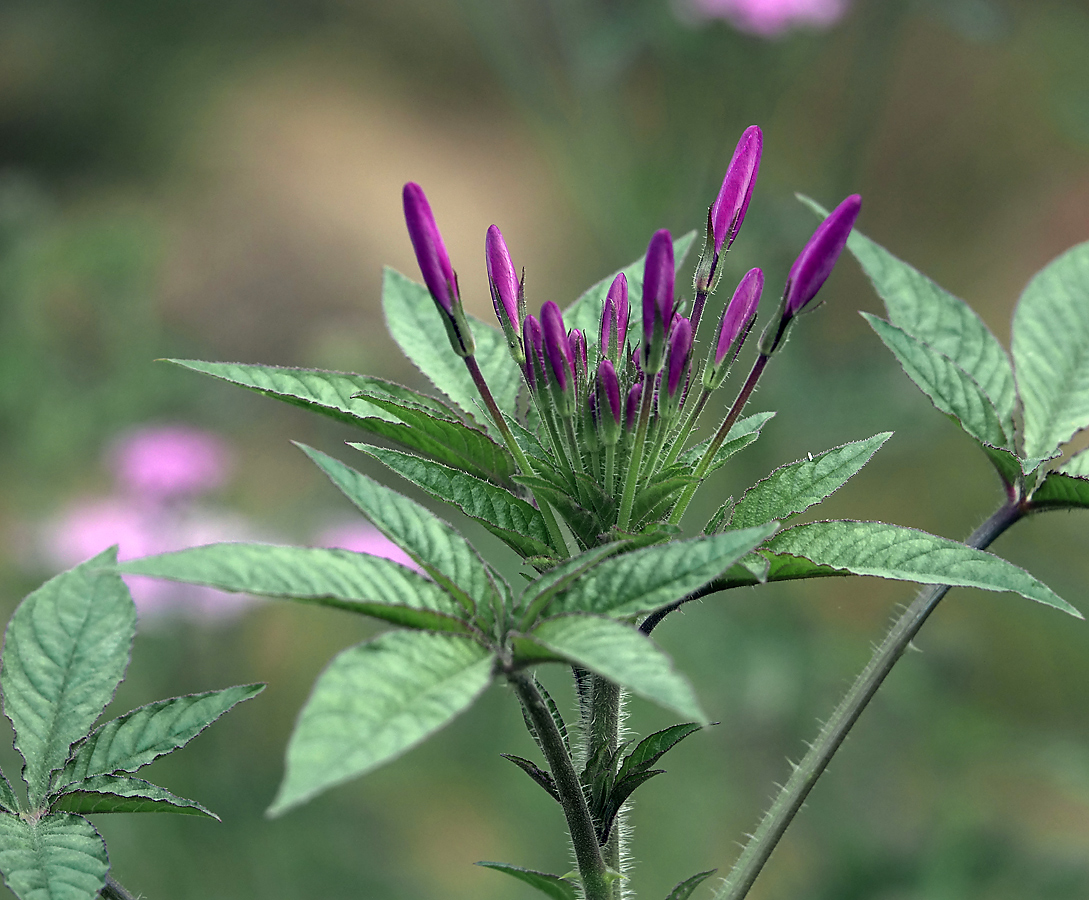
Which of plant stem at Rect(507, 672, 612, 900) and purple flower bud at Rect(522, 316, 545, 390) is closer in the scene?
plant stem at Rect(507, 672, 612, 900)

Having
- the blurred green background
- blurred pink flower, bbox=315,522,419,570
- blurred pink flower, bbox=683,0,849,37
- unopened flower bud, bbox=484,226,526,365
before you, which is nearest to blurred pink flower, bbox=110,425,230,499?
the blurred green background

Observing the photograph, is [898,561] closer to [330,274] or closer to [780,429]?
[780,429]

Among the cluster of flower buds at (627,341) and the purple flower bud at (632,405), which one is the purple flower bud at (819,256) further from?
the purple flower bud at (632,405)

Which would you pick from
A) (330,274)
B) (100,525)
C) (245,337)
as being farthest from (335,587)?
(330,274)

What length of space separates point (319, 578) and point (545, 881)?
38cm

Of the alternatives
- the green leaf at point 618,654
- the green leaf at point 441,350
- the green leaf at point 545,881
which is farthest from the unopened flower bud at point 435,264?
the green leaf at point 545,881

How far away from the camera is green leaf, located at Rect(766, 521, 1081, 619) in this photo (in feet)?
2.55

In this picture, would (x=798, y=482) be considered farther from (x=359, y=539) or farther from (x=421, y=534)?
(x=359, y=539)

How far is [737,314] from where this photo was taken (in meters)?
0.98

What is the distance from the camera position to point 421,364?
112 cm

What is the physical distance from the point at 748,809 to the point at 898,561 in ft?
9.39

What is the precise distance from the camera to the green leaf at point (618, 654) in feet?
2.01

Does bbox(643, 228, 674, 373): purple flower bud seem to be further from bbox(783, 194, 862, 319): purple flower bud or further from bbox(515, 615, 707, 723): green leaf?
bbox(515, 615, 707, 723): green leaf

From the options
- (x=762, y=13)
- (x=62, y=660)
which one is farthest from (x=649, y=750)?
(x=762, y=13)
